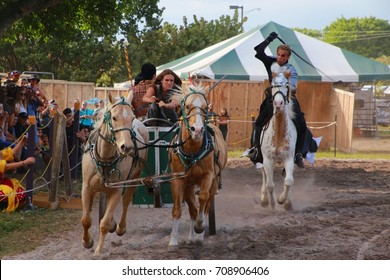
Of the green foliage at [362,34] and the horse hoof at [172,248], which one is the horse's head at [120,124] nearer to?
the horse hoof at [172,248]

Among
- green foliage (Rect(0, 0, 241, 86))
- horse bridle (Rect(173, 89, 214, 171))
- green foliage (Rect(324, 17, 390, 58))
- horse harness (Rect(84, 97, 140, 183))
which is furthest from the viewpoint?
green foliage (Rect(324, 17, 390, 58))

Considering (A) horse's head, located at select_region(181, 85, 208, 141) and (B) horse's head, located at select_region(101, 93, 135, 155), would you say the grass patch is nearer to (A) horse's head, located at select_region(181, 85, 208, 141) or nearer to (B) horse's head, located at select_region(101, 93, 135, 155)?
(B) horse's head, located at select_region(101, 93, 135, 155)

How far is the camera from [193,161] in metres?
9.73

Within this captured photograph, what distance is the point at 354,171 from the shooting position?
66.1ft

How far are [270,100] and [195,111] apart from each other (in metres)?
3.80

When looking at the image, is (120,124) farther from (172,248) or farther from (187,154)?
(172,248)

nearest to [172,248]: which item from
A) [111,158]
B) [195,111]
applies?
[111,158]

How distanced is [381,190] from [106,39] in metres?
20.7

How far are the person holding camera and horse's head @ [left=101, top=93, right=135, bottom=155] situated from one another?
4.15 metres

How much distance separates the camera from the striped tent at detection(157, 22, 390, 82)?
28.6 meters

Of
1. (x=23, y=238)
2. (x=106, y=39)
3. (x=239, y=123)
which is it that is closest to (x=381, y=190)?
(x=23, y=238)

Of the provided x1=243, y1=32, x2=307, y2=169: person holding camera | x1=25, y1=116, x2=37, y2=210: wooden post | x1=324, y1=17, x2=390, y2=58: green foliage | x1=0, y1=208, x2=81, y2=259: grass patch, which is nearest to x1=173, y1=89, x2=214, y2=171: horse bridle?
x1=0, y1=208, x2=81, y2=259: grass patch

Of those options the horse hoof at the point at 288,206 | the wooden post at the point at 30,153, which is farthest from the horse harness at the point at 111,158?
the horse hoof at the point at 288,206

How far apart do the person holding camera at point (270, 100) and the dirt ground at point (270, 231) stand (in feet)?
3.14
